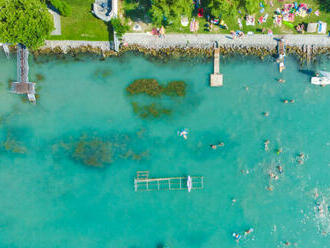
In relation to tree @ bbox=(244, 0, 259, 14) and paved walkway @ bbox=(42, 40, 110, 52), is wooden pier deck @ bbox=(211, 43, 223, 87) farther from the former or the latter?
paved walkway @ bbox=(42, 40, 110, 52)

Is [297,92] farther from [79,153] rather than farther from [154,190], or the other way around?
[79,153]

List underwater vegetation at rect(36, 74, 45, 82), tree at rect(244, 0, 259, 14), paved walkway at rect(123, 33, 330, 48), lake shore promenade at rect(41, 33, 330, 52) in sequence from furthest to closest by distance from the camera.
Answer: underwater vegetation at rect(36, 74, 45, 82)
paved walkway at rect(123, 33, 330, 48)
lake shore promenade at rect(41, 33, 330, 52)
tree at rect(244, 0, 259, 14)

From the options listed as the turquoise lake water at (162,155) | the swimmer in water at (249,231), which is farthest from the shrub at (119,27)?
the swimmer in water at (249,231)

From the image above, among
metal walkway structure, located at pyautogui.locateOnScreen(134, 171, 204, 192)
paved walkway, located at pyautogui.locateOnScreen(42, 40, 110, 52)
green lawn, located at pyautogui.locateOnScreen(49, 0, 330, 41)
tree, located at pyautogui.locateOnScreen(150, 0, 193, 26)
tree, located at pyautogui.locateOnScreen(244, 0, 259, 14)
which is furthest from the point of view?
metal walkway structure, located at pyautogui.locateOnScreen(134, 171, 204, 192)

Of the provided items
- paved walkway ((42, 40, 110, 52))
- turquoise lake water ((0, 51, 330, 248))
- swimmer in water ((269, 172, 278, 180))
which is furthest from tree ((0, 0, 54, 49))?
swimmer in water ((269, 172, 278, 180))

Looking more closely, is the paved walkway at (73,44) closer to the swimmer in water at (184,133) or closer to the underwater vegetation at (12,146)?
the underwater vegetation at (12,146)

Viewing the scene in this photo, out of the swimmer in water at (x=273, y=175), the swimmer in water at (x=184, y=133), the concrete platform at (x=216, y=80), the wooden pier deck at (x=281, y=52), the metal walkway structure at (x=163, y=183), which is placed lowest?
the metal walkway structure at (x=163, y=183)
